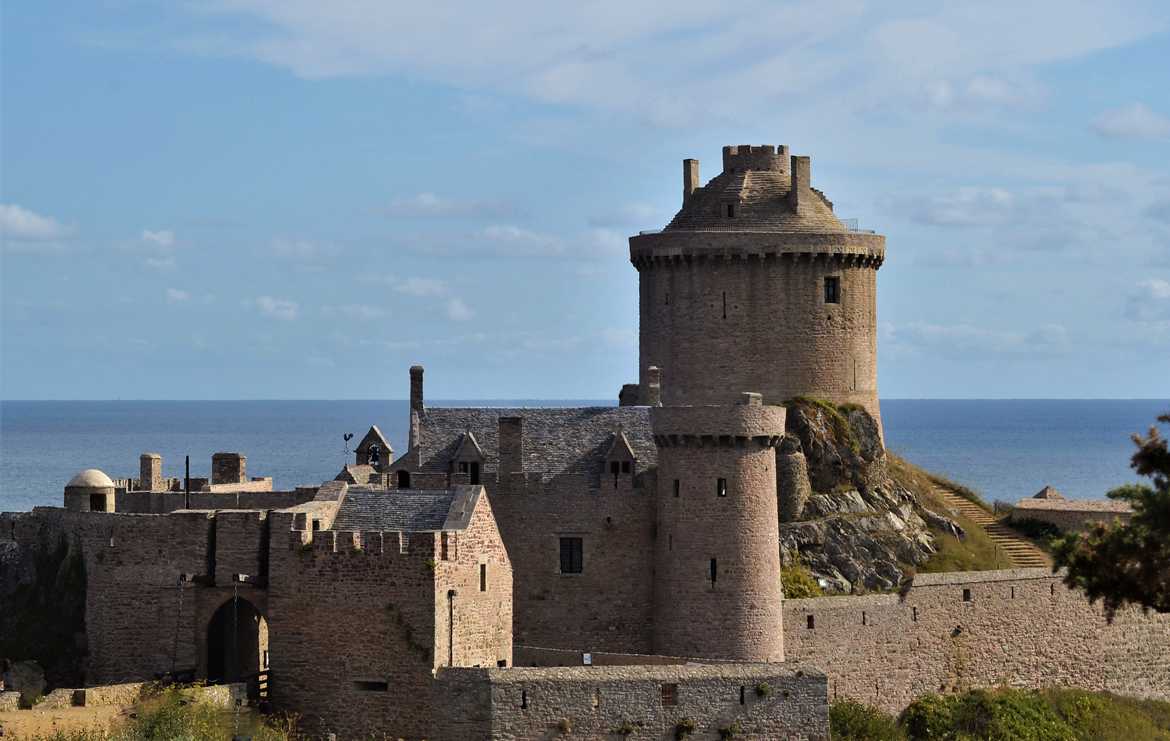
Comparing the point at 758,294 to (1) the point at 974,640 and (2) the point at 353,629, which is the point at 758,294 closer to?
(1) the point at 974,640

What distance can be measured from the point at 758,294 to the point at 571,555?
12.2 meters

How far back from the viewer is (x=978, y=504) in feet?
248

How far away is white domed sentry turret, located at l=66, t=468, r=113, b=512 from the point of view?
63.0m

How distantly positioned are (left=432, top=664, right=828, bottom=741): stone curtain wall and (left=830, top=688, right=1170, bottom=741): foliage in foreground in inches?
187

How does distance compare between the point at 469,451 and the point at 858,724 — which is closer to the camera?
the point at 858,724

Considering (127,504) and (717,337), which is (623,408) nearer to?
(717,337)

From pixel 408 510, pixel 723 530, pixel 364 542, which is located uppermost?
pixel 408 510

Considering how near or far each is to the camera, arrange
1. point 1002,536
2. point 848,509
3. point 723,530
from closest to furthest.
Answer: point 723,530
point 848,509
point 1002,536

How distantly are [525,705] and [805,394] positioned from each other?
20.4m

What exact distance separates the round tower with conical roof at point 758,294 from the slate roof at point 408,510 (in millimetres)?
13600

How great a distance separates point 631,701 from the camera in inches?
2080

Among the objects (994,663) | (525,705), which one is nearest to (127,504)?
(525,705)

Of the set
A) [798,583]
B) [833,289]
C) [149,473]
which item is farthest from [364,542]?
[833,289]

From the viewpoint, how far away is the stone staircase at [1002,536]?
70625 millimetres
